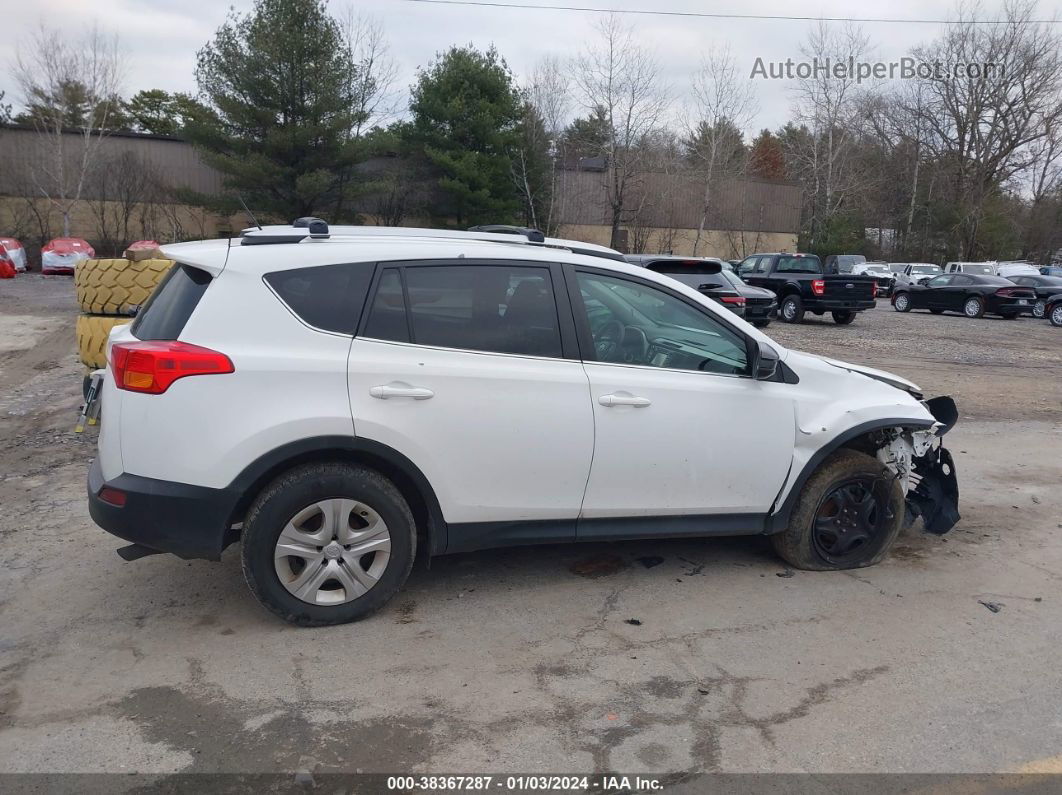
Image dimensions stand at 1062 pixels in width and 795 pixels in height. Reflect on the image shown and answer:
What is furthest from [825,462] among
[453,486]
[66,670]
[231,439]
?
[66,670]

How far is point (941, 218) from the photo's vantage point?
5378cm

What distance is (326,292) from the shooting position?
399 cm

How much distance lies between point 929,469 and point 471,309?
3.13m

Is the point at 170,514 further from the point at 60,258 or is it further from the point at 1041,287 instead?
the point at 60,258

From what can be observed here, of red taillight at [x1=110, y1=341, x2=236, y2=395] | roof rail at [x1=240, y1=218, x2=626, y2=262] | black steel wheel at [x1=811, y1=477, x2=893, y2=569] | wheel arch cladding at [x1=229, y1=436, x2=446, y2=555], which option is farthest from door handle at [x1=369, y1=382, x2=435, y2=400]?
black steel wheel at [x1=811, y1=477, x2=893, y2=569]

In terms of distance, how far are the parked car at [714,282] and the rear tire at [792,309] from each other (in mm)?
2863

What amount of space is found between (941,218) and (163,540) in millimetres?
58120

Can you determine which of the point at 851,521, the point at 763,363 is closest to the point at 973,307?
the point at 851,521

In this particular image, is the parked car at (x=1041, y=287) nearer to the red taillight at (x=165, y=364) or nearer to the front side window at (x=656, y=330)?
the front side window at (x=656, y=330)

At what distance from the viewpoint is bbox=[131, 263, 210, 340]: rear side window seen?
384cm

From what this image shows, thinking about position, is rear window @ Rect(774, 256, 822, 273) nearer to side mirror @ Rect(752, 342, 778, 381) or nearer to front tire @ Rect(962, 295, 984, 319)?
front tire @ Rect(962, 295, 984, 319)

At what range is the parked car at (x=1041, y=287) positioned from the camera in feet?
88.3

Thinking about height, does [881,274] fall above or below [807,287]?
above

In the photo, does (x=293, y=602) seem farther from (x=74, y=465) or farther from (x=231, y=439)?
(x=74, y=465)
